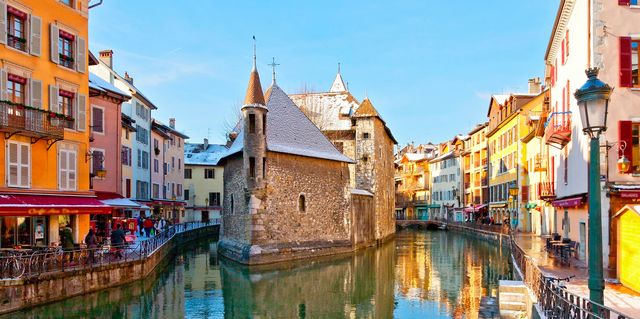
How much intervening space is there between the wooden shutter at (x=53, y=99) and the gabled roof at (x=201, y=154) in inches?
1775

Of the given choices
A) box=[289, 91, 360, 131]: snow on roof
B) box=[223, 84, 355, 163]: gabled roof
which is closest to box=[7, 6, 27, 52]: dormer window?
box=[223, 84, 355, 163]: gabled roof

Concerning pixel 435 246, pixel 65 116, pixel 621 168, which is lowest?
pixel 435 246

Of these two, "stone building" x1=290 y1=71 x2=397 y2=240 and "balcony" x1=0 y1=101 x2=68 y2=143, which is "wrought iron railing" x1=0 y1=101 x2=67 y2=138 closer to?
"balcony" x1=0 y1=101 x2=68 y2=143

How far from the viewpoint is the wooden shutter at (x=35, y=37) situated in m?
19.7

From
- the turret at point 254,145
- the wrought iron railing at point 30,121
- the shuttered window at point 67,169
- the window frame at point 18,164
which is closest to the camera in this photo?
the wrought iron railing at point 30,121

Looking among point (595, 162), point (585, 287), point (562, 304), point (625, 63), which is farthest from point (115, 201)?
point (595, 162)

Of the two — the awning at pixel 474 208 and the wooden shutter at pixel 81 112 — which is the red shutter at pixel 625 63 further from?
the awning at pixel 474 208

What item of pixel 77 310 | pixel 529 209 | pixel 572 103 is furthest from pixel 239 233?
pixel 529 209

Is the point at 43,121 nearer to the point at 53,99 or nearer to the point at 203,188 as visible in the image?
the point at 53,99

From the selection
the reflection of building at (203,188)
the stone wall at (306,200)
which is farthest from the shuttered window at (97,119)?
the reflection of building at (203,188)

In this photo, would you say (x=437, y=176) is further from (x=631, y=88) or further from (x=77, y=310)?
(x=77, y=310)

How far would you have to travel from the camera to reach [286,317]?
16609mm

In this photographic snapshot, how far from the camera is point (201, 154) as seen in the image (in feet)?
228

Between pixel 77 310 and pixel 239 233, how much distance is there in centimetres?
1451
